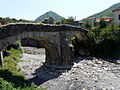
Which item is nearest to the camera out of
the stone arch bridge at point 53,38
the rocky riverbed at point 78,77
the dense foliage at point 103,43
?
the rocky riverbed at point 78,77

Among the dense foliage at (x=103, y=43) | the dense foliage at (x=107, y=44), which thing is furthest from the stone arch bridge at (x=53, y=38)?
the dense foliage at (x=107, y=44)

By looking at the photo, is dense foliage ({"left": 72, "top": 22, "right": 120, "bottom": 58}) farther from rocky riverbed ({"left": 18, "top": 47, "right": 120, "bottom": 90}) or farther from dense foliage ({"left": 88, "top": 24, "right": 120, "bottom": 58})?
rocky riverbed ({"left": 18, "top": 47, "right": 120, "bottom": 90})

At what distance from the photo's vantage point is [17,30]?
1500 cm

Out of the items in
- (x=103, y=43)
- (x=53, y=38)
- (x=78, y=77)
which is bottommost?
(x=78, y=77)

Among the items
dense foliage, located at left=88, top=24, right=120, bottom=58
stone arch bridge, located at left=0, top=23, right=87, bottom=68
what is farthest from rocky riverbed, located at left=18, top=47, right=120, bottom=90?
dense foliage, located at left=88, top=24, right=120, bottom=58

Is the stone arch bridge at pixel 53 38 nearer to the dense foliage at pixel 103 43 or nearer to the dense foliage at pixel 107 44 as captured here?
the dense foliage at pixel 103 43

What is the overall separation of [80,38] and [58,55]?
8905mm

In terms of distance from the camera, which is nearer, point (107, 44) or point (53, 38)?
point (53, 38)

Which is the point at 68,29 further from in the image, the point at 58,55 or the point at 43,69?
the point at 43,69

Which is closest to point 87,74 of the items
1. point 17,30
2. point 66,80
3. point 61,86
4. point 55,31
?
point 66,80

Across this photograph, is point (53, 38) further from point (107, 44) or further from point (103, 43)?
point (107, 44)

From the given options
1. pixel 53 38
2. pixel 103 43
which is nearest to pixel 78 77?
pixel 53 38

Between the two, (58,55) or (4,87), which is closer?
(4,87)

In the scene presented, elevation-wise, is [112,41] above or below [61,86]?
above
